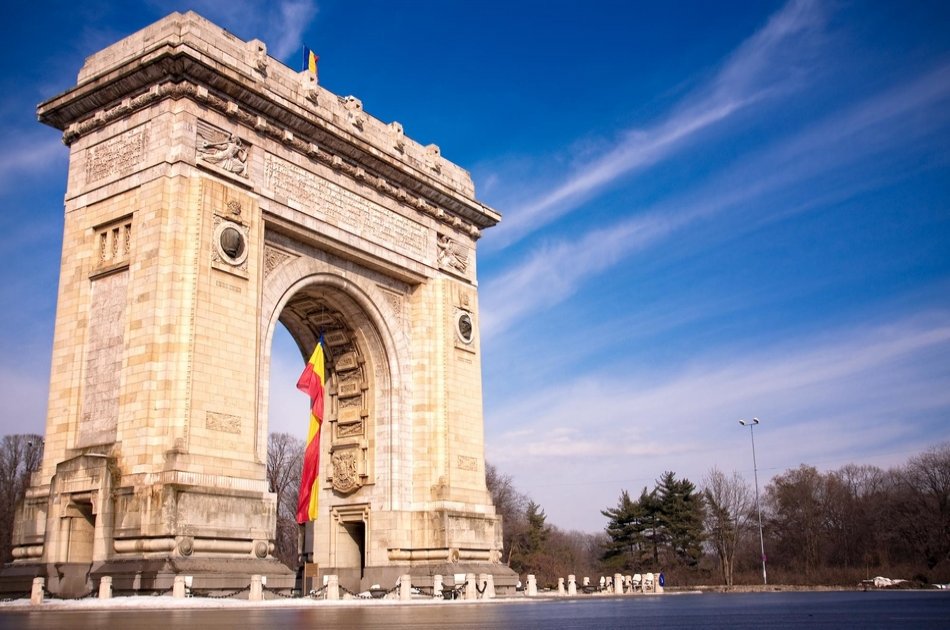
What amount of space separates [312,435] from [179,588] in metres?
8.37

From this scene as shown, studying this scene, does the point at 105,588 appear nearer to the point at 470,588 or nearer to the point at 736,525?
the point at 470,588

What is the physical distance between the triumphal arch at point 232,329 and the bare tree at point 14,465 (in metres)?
26.5

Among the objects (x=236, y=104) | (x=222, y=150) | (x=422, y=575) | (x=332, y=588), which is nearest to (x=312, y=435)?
(x=422, y=575)

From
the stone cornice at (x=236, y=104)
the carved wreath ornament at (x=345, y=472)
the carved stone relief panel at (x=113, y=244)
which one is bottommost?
the carved wreath ornament at (x=345, y=472)

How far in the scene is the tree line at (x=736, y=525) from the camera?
47344 millimetres

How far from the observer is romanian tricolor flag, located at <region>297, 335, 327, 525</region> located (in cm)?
2414

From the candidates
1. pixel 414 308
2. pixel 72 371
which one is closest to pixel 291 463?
pixel 414 308

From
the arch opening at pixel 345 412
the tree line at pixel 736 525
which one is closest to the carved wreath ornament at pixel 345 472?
the arch opening at pixel 345 412

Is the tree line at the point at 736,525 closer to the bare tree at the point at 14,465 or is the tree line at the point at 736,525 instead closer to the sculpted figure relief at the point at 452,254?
the bare tree at the point at 14,465

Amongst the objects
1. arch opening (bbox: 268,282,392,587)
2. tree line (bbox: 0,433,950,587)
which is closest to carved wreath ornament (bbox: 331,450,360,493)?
arch opening (bbox: 268,282,392,587)

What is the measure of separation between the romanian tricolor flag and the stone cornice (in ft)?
18.4

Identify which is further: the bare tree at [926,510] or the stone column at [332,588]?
the bare tree at [926,510]

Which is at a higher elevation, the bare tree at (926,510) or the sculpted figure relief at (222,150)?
the sculpted figure relief at (222,150)

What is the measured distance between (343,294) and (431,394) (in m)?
4.18
